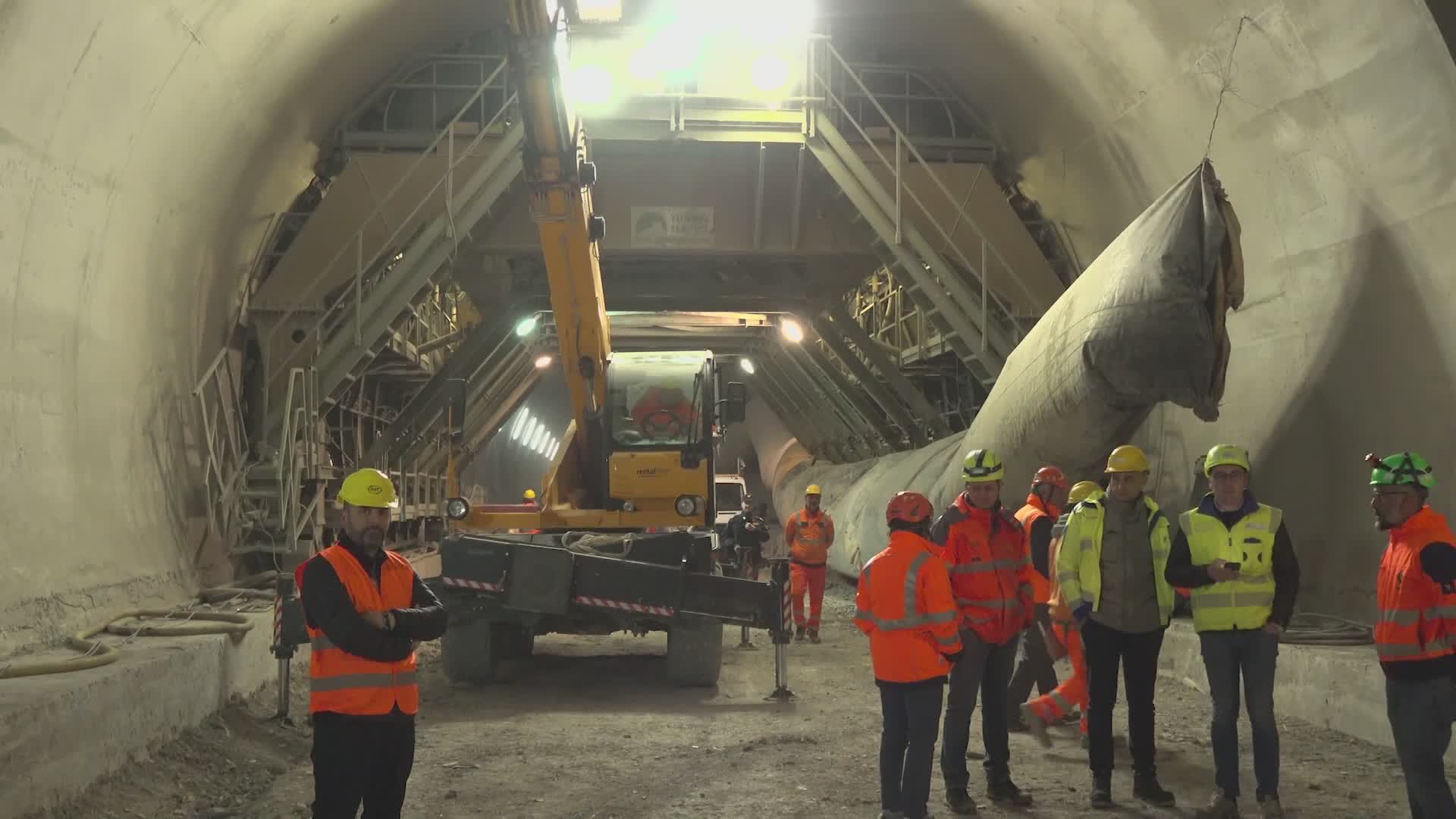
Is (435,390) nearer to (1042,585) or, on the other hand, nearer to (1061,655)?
(1061,655)

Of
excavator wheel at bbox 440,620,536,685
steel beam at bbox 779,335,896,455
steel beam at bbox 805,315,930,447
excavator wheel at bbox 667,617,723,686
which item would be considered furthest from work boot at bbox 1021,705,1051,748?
steel beam at bbox 779,335,896,455

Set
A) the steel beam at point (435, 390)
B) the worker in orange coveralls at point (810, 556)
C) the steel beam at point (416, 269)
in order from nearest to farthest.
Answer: the steel beam at point (416, 269) → the worker in orange coveralls at point (810, 556) → the steel beam at point (435, 390)

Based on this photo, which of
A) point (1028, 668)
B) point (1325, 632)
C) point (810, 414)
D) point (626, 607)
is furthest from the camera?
point (810, 414)

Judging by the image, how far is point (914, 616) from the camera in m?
4.80

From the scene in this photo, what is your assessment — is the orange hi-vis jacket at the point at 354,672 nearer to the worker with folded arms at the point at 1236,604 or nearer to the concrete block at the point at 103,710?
the concrete block at the point at 103,710

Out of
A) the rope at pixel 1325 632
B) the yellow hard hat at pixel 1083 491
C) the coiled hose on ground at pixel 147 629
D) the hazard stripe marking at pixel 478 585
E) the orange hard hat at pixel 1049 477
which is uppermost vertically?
the orange hard hat at pixel 1049 477

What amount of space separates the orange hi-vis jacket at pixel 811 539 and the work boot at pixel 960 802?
6.75 metres

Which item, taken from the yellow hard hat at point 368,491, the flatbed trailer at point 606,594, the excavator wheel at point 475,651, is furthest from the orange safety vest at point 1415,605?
the excavator wheel at point 475,651

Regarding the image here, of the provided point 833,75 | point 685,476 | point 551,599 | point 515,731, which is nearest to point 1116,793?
point 515,731

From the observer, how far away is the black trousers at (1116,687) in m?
5.45

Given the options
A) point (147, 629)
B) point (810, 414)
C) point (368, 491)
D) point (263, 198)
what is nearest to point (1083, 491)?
point (368, 491)

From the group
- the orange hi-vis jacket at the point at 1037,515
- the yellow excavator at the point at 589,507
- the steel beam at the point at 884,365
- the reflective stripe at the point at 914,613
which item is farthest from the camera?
the steel beam at the point at 884,365

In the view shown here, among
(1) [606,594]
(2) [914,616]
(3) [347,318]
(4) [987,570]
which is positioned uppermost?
→ (3) [347,318]

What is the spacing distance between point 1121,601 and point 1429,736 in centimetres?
134
